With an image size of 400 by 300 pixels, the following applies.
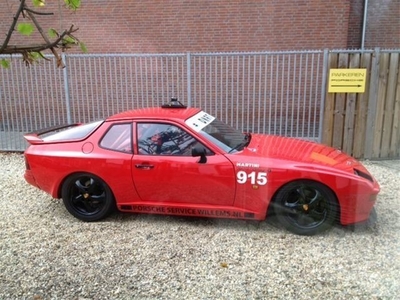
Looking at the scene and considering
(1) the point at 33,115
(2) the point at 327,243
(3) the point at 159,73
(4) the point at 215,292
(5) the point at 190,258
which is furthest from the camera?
(3) the point at 159,73

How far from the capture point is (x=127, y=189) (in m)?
4.27

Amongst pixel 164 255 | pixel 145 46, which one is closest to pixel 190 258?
pixel 164 255

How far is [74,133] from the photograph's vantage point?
4.59m

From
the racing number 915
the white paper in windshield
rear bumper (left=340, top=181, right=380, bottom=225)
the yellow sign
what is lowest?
rear bumper (left=340, top=181, right=380, bottom=225)

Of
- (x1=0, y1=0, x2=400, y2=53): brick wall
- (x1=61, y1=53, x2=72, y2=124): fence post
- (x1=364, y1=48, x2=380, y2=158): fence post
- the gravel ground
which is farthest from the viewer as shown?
(x1=0, y1=0, x2=400, y2=53): brick wall

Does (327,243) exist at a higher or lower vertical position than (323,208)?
lower

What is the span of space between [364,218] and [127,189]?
2.64 metres

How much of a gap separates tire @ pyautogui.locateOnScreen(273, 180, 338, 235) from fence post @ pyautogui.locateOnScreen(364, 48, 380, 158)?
11.7 feet

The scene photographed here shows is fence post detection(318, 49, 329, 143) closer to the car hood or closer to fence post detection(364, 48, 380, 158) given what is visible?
fence post detection(364, 48, 380, 158)

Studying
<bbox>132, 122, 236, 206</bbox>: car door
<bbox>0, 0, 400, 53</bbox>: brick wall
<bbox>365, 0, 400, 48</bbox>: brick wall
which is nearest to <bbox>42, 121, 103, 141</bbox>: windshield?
<bbox>132, 122, 236, 206</bbox>: car door

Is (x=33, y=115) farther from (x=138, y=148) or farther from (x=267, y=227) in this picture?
(x=267, y=227)

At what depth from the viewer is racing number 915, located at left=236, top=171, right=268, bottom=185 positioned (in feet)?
12.8

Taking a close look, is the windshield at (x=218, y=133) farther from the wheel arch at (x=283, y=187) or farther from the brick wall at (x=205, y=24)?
the brick wall at (x=205, y=24)

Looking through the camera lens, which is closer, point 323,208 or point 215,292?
point 215,292
